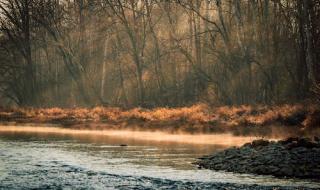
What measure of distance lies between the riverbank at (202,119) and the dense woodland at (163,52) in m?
2.16

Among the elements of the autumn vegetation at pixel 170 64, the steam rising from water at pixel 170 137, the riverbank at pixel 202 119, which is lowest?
the steam rising from water at pixel 170 137

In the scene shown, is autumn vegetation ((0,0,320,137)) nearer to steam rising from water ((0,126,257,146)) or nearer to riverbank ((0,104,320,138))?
riverbank ((0,104,320,138))

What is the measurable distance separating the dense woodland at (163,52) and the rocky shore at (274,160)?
9.04 metres

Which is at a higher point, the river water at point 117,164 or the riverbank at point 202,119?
the riverbank at point 202,119

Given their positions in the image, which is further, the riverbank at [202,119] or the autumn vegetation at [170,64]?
the autumn vegetation at [170,64]

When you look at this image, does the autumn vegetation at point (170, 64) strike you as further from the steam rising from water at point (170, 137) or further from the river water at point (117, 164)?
the river water at point (117, 164)

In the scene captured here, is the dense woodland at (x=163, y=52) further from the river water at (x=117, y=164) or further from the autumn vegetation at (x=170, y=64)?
the river water at (x=117, y=164)

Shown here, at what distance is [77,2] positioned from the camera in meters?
62.4

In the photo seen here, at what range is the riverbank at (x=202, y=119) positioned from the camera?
107ft

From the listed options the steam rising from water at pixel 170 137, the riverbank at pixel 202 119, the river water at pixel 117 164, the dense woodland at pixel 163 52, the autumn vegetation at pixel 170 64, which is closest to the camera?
the river water at pixel 117 164

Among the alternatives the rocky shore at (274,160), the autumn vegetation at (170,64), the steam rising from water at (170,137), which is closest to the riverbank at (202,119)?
the autumn vegetation at (170,64)

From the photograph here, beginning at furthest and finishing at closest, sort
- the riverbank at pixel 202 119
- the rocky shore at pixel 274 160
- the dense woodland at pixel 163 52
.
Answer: the dense woodland at pixel 163 52
the riverbank at pixel 202 119
the rocky shore at pixel 274 160

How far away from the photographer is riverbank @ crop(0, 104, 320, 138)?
3253 cm

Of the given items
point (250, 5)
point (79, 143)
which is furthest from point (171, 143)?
point (250, 5)
